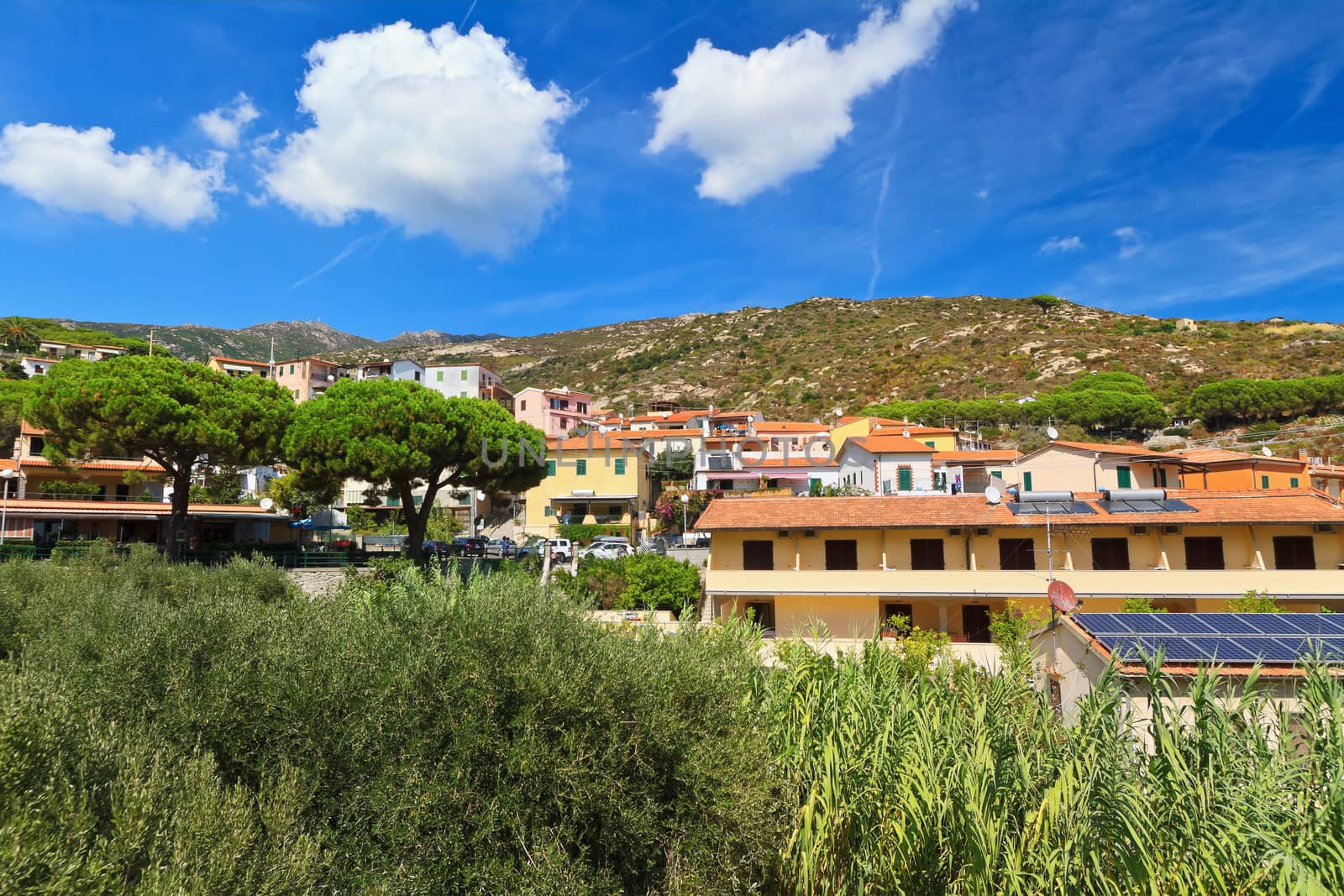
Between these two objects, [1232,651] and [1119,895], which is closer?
[1119,895]

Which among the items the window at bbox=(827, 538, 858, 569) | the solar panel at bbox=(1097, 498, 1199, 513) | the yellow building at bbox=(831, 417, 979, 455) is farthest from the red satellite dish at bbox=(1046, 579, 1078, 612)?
the yellow building at bbox=(831, 417, 979, 455)

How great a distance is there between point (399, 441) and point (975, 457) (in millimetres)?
31864

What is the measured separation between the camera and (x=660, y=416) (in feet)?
208

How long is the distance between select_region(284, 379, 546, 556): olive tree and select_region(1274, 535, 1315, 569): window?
2769 centimetres

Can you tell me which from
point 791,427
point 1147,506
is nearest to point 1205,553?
point 1147,506

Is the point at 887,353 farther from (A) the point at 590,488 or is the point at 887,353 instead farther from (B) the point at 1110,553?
(B) the point at 1110,553

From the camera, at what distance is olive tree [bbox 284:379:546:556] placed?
2700 centimetres

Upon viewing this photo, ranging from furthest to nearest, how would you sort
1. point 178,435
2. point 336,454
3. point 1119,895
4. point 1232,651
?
1. point 336,454
2. point 178,435
3. point 1232,651
4. point 1119,895

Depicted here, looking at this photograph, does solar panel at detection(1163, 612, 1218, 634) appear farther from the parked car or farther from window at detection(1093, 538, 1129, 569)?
the parked car

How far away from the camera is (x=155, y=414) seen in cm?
2455

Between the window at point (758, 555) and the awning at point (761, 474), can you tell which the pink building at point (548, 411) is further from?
the window at point (758, 555)

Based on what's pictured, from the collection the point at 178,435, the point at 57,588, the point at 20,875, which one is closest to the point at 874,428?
the point at 178,435

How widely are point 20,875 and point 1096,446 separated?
39.7m

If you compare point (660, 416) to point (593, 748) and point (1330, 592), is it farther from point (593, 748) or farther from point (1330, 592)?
point (593, 748)
